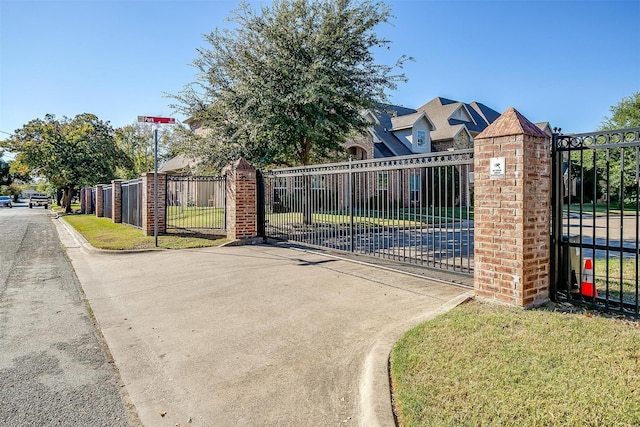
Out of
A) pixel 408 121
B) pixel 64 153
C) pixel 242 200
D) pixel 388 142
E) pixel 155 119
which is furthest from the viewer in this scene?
pixel 64 153

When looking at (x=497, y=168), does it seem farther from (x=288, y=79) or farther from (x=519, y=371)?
(x=288, y=79)

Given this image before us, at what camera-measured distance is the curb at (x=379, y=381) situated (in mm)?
2691

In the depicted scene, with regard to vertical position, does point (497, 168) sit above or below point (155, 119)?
below

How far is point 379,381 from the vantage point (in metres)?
3.11

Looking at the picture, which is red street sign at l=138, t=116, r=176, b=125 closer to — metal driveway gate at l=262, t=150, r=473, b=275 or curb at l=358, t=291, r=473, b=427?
metal driveway gate at l=262, t=150, r=473, b=275

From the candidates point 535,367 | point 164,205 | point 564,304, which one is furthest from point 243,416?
point 164,205

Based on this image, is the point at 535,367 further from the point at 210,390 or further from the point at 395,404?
the point at 210,390

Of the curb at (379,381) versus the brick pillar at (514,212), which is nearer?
the curb at (379,381)

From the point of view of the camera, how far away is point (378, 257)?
7855mm

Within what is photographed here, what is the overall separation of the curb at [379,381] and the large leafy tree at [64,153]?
3492 cm

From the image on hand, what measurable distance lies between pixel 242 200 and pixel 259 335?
6.95 m

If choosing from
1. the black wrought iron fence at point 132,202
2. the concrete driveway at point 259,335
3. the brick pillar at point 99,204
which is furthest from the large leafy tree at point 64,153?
the concrete driveway at point 259,335

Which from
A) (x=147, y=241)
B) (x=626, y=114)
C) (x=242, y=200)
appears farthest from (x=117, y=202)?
(x=626, y=114)

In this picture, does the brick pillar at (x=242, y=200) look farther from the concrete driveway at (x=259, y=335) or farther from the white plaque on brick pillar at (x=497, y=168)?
the white plaque on brick pillar at (x=497, y=168)
